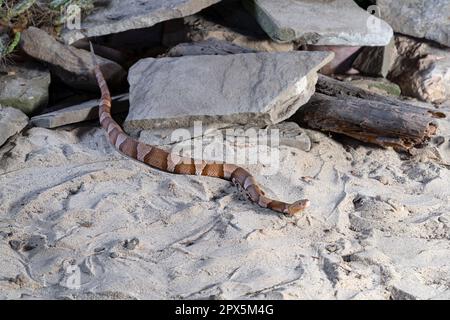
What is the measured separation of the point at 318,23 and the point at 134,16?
60.7 inches

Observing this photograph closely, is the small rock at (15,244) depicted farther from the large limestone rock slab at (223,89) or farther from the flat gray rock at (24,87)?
the flat gray rock at (24,87)

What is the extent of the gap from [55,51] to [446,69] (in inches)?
138

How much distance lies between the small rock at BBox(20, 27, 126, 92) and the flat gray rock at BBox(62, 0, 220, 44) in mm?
125

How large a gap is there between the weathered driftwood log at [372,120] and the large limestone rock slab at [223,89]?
0.61ft

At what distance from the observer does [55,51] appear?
594 centimetres

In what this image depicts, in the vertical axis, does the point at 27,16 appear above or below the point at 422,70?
above

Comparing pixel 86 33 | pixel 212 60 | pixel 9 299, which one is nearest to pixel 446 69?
pixel 212 60

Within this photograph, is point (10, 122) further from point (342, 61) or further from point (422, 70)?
point (422, 70)

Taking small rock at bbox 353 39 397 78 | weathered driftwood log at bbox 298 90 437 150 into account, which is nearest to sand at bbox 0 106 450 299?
weathered driftwood log at bbox 298 90 437 150

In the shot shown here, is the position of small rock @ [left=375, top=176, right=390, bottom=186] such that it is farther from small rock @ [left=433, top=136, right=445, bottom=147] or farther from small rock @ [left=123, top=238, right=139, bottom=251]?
small rock @ [left=123, top=238, right=139, bottom=251]

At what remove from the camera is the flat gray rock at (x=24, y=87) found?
18.6ft

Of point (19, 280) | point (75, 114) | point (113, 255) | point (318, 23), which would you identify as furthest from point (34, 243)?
point (318, 23)

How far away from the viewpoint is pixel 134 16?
5.82m

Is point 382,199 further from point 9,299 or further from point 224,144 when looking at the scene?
point 9,299
